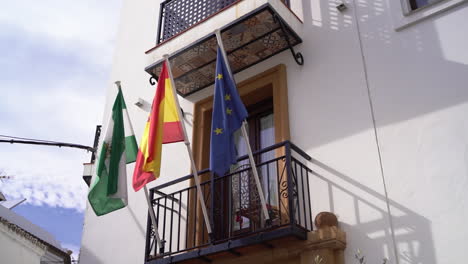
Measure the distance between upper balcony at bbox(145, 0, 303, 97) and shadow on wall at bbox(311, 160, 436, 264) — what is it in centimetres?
211

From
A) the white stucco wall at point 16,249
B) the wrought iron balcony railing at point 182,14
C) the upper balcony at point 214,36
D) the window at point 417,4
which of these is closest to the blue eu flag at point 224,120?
the upper balcony at point 214,36

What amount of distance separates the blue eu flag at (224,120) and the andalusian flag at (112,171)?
4.71ft

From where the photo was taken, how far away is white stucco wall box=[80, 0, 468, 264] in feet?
17.5

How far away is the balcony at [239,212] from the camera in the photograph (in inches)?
231

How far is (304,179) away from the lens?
642cm

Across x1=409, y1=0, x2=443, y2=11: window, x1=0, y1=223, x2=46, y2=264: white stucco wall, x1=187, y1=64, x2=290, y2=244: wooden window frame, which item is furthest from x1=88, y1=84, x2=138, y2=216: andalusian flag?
x1=0, y1=223, x2=46, y2=264: white stucco wall

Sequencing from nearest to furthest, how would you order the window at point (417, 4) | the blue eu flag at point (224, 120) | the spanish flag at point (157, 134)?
1. the blue eu flag at point (224, 120)
2. the spanish flag at point (157, 134)
3. the window at point (417, 4)

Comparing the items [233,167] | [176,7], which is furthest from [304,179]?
[176,7]

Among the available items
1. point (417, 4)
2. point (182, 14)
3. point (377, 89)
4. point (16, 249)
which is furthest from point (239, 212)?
point (16, 249)

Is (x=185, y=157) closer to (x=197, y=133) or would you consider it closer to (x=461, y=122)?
(x=197, y=133)

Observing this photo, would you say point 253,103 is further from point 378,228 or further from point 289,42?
point 378,228

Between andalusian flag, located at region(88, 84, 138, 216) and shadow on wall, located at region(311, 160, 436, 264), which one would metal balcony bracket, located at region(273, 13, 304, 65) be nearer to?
shadow on wall, located at region(311, 160, 436, 264)

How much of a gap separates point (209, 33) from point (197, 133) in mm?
1555

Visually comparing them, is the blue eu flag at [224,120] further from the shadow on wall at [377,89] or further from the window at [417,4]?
the window at [417,4]
